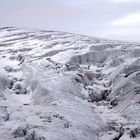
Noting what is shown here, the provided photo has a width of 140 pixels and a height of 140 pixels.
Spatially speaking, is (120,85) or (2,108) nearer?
(2,108)

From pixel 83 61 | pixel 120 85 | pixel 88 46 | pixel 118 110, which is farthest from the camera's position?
pixel 88 46

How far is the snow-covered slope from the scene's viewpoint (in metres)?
19.9

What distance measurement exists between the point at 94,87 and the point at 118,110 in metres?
7.67

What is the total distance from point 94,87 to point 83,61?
1686 centimetres

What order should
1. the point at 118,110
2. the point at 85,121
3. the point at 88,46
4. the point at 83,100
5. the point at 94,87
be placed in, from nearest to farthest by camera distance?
the point at 85,121 < the point at 118,110 < the point at 83,100 < the point at 94,87 < the point at 88,46

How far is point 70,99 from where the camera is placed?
1054 inches

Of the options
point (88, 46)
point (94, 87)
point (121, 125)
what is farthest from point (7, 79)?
point (88, 46)

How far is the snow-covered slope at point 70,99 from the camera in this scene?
19.9 meters

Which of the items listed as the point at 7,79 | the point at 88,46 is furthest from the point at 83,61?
the point at 7,79

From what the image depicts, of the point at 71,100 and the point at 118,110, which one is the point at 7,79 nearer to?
the point at 71,100

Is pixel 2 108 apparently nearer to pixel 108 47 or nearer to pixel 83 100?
pixel 83 100

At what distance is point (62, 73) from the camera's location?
114ft

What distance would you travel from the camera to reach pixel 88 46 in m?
56.8

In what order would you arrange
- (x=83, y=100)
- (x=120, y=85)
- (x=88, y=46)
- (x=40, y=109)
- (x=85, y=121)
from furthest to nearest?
(x=88, y=46)
(x=120, y=85)
(x=83, y=100)
(x=40, y=109)
(x=85, y=121)
